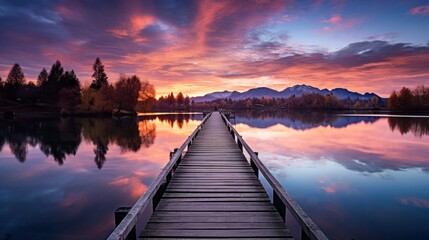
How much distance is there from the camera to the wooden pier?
3951 millimetres

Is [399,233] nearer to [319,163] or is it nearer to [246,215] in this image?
[246,215]

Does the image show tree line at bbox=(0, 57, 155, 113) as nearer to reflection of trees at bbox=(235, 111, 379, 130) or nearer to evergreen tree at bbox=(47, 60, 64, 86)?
evergreen tree at bbox=(47, 60, 64, 86)

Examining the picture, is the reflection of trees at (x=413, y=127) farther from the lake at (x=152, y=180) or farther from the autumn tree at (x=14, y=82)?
the autumn tree at (x=14, y=82)

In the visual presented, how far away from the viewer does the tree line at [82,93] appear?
2377 inches

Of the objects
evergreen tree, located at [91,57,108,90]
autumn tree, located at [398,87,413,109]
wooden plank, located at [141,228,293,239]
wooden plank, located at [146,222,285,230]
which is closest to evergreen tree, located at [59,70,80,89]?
evergreen tree, located at [91,57,108,90]

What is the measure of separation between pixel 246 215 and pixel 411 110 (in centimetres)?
11895

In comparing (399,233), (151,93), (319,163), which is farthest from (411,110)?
(399,233)

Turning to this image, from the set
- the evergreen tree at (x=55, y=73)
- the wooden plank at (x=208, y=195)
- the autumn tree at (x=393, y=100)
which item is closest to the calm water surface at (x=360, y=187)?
the wooden plank at (x=208, y=195)

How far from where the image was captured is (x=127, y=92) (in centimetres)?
6044

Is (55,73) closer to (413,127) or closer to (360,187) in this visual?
(360,187)

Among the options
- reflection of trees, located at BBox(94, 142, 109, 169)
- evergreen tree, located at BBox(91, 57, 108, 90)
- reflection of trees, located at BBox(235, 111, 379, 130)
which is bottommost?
reflection of trees, located at BBox(94, 142, 109, 169)

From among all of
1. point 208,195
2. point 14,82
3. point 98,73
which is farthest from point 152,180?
point 14,82

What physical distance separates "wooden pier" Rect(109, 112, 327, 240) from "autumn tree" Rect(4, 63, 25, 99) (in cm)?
10538

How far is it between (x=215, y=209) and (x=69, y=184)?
31.5 ft
